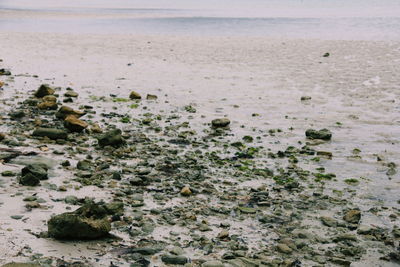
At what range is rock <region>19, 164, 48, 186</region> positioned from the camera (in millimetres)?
7273

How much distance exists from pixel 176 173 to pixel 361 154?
400 cm

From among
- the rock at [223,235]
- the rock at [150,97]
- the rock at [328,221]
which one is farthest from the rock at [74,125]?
the rock at [328,221]

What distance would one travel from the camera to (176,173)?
8.46 metres

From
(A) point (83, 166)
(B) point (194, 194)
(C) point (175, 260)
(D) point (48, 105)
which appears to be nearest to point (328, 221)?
(B) point (194, 194)

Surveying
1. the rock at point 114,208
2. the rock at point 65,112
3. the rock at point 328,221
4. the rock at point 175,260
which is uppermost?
the rock at point 65,112

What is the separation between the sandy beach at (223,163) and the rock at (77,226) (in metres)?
0.11

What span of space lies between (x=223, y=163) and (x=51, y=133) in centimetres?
347

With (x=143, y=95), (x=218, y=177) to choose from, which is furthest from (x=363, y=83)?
(x=218, y=177)

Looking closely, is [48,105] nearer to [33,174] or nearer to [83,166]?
[83,166]

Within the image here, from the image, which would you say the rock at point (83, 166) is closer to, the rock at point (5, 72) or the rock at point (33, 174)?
the rock at point (33, 174)

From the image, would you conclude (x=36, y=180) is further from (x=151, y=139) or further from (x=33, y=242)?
(x=151, y=139)

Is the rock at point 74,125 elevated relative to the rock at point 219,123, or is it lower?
elevated

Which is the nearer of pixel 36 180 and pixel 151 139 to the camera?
pixel 36 180

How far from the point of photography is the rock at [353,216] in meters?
6.95
